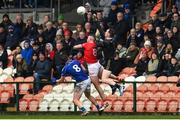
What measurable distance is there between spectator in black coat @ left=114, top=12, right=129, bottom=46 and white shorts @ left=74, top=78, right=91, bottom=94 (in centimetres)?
441

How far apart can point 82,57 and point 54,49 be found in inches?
111

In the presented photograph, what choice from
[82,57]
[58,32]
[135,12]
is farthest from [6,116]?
[135,12]

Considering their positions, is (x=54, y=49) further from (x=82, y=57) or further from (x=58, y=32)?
(x=82, y=57)

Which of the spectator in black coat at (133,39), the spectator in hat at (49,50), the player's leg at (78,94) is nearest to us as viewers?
the player's leg at (78,94)

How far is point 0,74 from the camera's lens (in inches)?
1148

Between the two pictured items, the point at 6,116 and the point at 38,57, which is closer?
the point at 6,116

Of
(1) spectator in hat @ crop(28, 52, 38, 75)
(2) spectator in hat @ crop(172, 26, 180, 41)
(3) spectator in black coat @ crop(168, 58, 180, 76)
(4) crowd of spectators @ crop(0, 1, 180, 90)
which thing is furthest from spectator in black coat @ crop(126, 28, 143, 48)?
(1) spectator in hat @ crop(28, 52, 38, 75)

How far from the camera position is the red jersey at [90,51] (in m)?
25.6

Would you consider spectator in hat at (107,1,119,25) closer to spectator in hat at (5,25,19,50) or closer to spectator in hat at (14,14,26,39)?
spectator in hat at (14,14,26,39)

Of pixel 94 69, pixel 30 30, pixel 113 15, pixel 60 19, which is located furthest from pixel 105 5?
pixel 94 69

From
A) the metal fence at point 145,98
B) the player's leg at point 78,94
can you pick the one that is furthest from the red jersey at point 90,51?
the metal fence at point 145,98

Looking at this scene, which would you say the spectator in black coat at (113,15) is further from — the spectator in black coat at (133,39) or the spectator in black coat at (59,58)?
the spectator in black coat at (59,58)

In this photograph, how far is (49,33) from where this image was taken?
3006cm

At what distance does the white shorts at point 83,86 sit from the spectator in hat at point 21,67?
4.22 m
